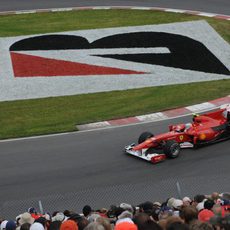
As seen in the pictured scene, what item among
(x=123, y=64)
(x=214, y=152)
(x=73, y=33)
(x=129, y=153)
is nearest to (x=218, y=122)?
(x=214, y=152)

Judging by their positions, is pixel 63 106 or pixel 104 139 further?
pixel 63 106

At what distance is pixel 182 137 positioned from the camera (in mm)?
15383

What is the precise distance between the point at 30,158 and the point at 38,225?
717cm

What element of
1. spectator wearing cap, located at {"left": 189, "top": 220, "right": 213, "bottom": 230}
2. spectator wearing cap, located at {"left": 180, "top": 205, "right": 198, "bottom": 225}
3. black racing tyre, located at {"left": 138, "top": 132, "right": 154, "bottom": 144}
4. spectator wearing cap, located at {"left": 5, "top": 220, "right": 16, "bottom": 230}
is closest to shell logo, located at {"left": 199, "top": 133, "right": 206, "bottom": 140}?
A: black racing tyre, located at {"left": 138, "top": 132, "right": 154, "bottom": 144}

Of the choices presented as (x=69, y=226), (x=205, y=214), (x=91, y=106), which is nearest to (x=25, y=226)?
(x=69, y=226)

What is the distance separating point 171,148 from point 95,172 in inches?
75.9

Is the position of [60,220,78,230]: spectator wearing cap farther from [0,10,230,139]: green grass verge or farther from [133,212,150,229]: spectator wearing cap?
[0,10,230,139]: green grass verge

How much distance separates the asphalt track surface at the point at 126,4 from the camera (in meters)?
31.3

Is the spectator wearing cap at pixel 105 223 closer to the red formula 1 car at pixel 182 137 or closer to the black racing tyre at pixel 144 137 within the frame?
the red formula 1 car at pixel 182 137

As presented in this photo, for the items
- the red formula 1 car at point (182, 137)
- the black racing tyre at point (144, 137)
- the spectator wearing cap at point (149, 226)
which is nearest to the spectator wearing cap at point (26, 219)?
the spectator wearing cap at point (149, 226)

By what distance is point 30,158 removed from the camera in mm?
15344

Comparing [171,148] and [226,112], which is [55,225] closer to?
[171,148]

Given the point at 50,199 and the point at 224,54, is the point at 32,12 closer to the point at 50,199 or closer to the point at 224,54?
the point at 224,54

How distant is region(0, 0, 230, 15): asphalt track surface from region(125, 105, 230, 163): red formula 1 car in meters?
15.6
